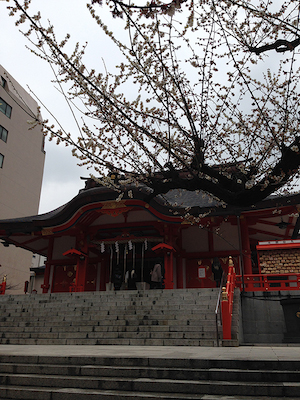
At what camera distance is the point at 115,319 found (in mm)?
9961

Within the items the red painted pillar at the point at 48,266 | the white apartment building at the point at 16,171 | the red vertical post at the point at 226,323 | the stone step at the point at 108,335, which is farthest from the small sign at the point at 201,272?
the white apartment building at the point at 16,171

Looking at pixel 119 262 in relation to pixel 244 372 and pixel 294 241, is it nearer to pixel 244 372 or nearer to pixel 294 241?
pixel 294 241

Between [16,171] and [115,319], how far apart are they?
25.8 meters

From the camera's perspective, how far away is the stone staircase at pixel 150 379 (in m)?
4.07

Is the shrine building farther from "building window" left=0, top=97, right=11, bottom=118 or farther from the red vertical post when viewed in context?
"building window" left=0, top=97, right=11, bottom=118

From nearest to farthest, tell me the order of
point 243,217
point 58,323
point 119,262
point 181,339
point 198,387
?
point 198,387 < point 181,339 < point 58,323 < point 243,217 < point 119,262

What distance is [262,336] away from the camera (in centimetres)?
1059

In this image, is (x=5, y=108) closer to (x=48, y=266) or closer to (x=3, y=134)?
(x=3, y=134)

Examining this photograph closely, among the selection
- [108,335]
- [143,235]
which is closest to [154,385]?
[108,335]

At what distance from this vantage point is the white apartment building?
30219 mm

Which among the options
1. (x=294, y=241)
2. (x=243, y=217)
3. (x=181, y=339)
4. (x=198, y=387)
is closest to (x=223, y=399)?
(x=198, y=387)

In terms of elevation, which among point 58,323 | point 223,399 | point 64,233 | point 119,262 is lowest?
point 223,399

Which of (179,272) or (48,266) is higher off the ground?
(48,266)

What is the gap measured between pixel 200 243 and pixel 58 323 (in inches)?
322
